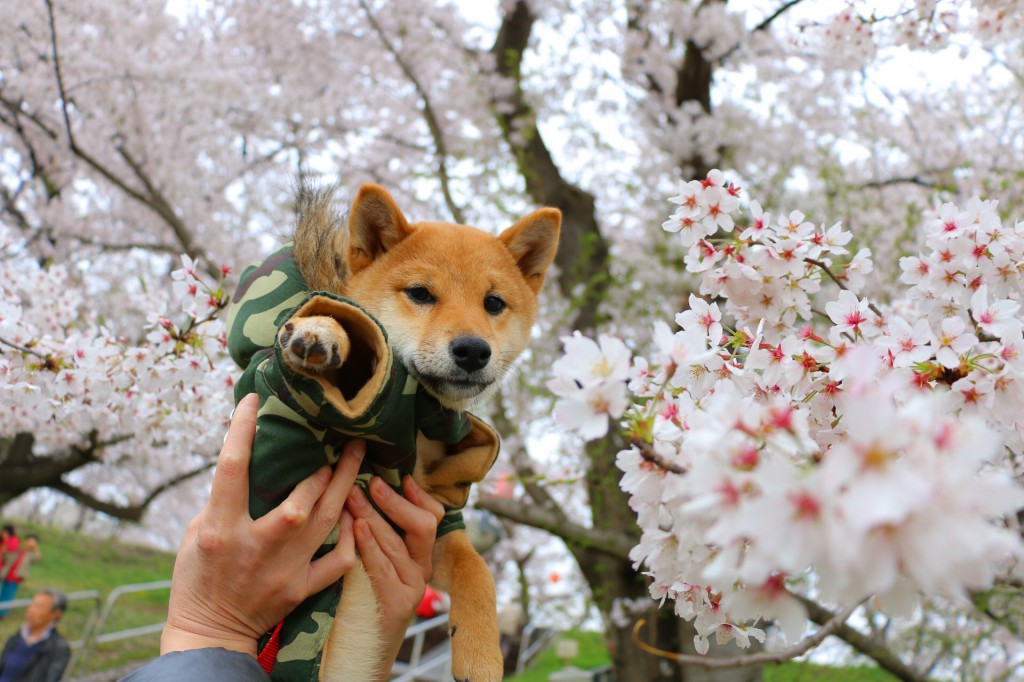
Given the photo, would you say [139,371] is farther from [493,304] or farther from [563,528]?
[563,528]

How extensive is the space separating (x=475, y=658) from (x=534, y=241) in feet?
4.85

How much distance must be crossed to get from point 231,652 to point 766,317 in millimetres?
1701

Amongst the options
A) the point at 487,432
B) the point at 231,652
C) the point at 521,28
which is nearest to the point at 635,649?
the point at 487,432

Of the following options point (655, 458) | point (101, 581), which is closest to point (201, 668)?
point (655, 458)

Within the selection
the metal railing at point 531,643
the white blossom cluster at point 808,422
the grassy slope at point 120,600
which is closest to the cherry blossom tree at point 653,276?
the white blossom cluster at point 808,422

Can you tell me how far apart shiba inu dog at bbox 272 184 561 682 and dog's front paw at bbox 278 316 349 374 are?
6cm

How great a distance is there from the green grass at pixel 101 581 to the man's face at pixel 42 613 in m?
2.97

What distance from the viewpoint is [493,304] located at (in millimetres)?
2357

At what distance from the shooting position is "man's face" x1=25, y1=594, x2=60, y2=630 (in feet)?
22.7

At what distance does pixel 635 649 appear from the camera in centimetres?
586

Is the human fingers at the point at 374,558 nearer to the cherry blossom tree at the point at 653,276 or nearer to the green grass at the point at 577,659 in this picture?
the cherry blossom tree at the point at 653,276

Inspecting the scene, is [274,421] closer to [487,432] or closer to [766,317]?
[487,432]

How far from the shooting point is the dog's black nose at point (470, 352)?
197 centimetres

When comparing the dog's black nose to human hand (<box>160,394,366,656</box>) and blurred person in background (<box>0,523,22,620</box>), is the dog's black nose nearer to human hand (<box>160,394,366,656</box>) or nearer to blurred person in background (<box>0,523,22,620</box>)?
human hand (<box>160,394,366,656</box>)
